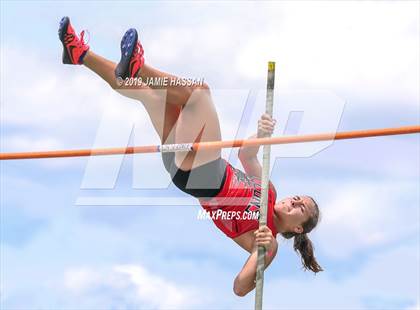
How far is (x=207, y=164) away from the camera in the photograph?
6.82 meters

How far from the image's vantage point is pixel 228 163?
7.08 meters

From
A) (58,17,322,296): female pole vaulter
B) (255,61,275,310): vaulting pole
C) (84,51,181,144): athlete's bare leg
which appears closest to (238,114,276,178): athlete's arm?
(58,17,322,296): female pole vaulter

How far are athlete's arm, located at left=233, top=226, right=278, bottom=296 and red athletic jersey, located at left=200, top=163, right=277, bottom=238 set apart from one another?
23cm

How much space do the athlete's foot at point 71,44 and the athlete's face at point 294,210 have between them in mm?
2003

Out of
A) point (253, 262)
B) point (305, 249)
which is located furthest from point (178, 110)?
point (305, 249)

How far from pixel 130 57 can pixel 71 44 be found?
1.99 ft

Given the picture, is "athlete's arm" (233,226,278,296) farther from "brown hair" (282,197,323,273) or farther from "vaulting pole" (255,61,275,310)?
"brown hair" (282,197,323,273)

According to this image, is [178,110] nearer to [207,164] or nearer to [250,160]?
[207,164]

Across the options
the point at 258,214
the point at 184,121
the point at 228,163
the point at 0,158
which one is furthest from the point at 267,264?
the point at 0,158

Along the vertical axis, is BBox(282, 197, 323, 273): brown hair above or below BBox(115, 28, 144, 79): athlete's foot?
below

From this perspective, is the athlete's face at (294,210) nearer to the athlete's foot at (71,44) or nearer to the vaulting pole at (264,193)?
the vaulting pole at (264,193)

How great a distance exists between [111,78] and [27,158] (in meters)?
1.19

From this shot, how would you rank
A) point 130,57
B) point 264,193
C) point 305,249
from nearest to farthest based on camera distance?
point 130,57
point 264,193
point 305,249

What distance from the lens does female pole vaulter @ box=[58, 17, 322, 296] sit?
6355mm
